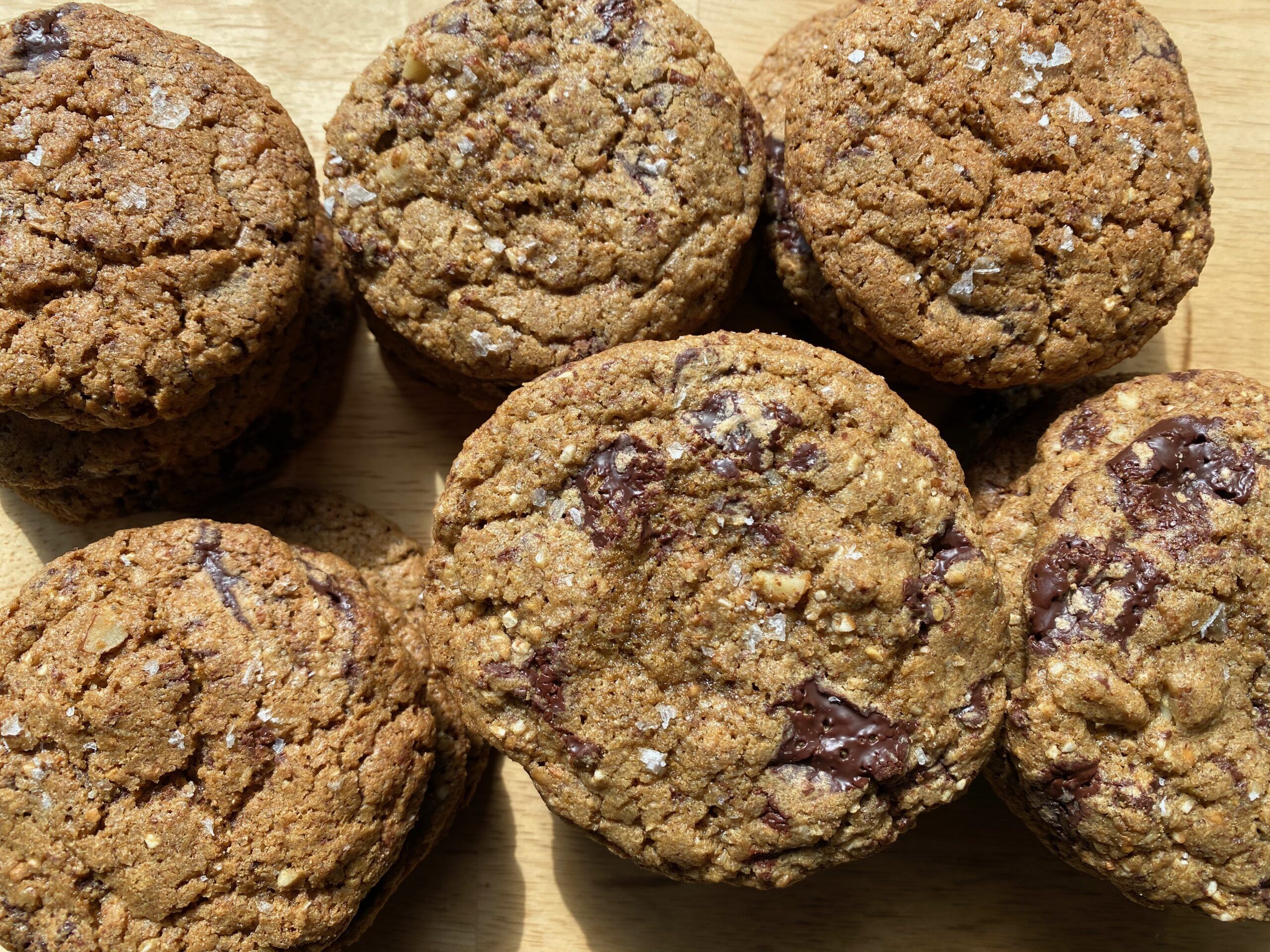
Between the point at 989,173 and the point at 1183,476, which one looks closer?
the point at 1183,476

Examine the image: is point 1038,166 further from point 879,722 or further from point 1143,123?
point 879,722

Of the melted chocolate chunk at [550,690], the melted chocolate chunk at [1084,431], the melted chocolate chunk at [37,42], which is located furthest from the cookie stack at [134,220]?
the melted chocolate chunk at [1084,431]

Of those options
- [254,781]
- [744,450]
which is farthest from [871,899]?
[254,781]

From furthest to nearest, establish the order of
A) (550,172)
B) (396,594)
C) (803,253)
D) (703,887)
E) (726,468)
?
(703,887)
(396,594)
(803,253)
(550,172)
(726,468)

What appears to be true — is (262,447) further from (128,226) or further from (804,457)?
(804,457)

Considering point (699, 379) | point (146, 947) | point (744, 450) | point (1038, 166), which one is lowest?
point (146, 947)

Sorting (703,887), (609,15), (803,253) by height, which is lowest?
(703,887)

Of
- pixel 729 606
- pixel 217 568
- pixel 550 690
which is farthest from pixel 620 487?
pixel 217 568
